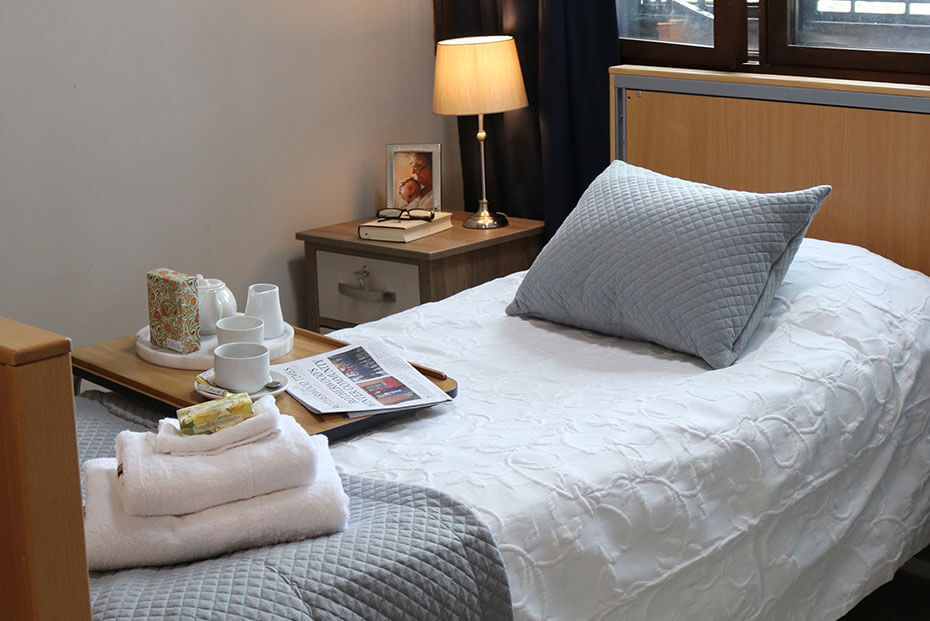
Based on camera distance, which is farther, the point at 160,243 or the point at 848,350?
the point at 160,243

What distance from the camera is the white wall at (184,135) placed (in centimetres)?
268

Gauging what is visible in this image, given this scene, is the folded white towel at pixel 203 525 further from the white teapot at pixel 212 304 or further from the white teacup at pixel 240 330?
the white teapot at pixel 212 304

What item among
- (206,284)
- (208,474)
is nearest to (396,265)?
(206,284)

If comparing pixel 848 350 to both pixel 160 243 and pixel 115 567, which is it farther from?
pixel 160 243

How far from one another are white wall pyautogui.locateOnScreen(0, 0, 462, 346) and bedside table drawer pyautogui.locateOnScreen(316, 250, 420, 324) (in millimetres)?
178

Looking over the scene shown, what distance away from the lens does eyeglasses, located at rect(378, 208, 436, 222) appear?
3.07 metres

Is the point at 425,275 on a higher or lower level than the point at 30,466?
lower

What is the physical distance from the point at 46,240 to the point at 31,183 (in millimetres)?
145

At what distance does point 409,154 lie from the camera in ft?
10.5

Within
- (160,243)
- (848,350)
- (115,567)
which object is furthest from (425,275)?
(115,567)

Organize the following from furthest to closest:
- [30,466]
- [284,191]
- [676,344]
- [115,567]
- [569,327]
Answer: [284,191], [569,327], [676,344], [115,567], [30,466]

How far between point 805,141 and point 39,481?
1921mm

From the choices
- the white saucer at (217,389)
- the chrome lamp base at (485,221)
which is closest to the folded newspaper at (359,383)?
the white saucer at (217,389)

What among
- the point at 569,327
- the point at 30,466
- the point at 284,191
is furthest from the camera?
the point at 284,191
